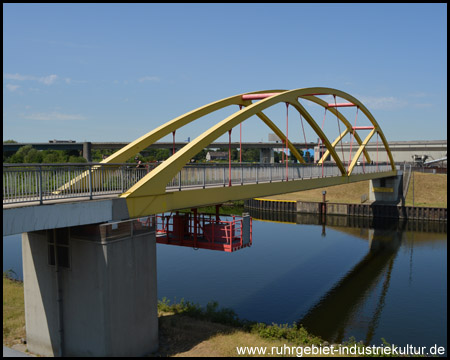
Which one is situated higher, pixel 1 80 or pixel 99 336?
pixel 1 80

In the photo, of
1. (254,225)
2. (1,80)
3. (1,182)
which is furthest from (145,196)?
(254,225)

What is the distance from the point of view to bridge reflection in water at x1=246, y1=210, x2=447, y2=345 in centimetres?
1798

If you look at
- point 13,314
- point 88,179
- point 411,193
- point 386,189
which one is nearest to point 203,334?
point 88,179

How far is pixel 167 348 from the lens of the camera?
41.0 ft

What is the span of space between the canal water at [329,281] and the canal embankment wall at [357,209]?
8616 mm

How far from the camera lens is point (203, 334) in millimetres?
13508

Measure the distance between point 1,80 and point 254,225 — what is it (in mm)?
36793

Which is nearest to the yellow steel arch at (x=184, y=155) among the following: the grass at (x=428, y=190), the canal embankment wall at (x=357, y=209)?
the canal embankment wall at (x=357, y=209)

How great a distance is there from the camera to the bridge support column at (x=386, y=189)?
5191 centimetres

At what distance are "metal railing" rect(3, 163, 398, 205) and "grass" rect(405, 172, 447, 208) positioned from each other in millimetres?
39715

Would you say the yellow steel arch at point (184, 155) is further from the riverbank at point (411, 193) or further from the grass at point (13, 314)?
the riverbank at point (411, 193)

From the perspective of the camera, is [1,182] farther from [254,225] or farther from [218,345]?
[254,225]

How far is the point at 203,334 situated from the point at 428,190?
48.3 meters

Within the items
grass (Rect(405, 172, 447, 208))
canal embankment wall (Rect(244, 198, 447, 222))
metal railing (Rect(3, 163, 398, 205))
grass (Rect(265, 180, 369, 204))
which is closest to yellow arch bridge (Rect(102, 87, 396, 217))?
metal railing (Rect(3, 163, 398, 205))
